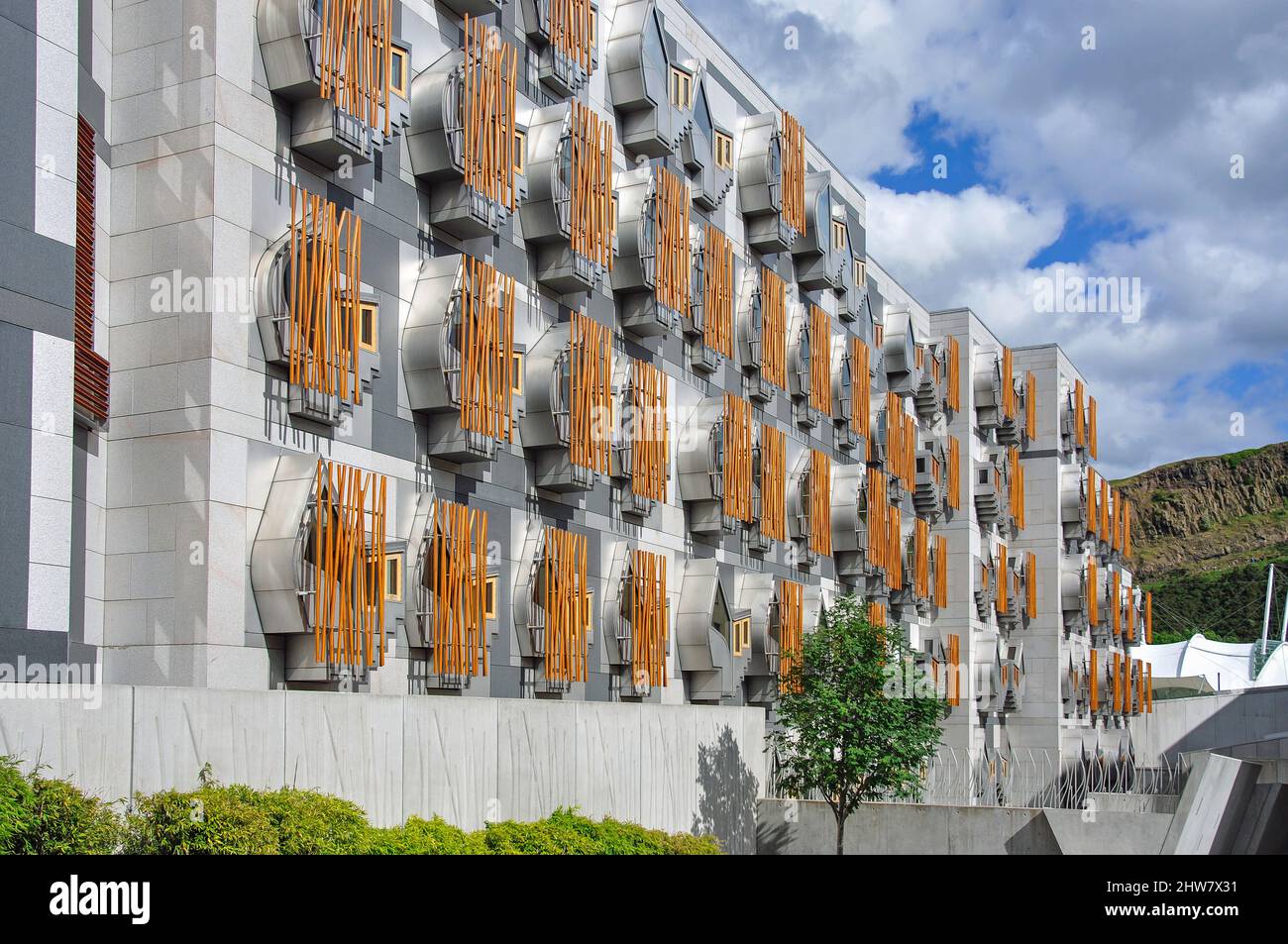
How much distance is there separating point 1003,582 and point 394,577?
4118 centimetres

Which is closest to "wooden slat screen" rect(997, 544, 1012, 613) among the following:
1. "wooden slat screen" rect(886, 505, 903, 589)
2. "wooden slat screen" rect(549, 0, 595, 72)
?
"wooden slat screen" rect(886, 505, 903, 589)

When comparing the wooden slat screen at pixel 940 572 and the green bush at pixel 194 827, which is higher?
the wooden slat screen at pixel 940 572

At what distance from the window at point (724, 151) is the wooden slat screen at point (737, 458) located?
7179 mm

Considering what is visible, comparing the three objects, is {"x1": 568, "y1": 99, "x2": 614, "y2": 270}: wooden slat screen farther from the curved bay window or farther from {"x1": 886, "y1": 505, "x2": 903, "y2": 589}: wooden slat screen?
A: {"x1": 886, "y1": 505, "x2": 903, "y2": 589}: wooden slat screen

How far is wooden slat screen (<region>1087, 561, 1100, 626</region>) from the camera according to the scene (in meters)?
64.6

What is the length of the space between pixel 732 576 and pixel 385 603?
52.0ft

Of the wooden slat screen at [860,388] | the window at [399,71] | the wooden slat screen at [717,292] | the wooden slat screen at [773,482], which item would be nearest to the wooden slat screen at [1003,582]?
the wooden slat screen at [860,388]

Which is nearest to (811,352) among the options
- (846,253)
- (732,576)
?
(846,253)

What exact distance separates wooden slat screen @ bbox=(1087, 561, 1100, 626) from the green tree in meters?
37.3

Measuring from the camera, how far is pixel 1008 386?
60562 mm

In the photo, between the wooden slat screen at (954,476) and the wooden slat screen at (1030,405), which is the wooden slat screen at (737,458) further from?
the wooden slat screen at (1030,405)

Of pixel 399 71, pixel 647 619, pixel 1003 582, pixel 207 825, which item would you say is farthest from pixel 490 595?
pixel 1003 582

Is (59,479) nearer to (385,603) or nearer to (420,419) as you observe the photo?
(385,603)

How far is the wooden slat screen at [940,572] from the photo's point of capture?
50.8 meters
